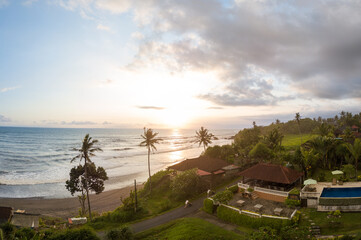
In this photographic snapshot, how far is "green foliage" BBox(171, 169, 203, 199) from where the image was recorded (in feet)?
114

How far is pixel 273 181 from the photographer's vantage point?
2747 cm

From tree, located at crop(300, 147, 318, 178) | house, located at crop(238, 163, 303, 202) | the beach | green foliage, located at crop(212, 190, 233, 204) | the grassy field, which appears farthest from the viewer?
the grassy field

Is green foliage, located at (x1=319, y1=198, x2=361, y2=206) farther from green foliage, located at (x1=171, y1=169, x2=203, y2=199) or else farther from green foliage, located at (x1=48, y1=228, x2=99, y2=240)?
green foliage, located at (x1=48, y1=228, x2=99, y2=240)

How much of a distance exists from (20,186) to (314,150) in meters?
66.2

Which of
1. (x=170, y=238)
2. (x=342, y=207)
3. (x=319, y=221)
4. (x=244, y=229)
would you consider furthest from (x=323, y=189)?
(x=170, y=238)

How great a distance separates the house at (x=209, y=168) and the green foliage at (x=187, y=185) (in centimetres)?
175

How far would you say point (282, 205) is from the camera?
81.5 ft

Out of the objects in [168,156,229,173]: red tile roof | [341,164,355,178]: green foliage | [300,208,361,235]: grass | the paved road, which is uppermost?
[341,164,355,178]: green foliage

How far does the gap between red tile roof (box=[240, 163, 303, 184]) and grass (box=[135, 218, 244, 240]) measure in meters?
9.65

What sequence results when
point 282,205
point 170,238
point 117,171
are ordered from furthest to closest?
point 117,171, point 282,205, point 170,238

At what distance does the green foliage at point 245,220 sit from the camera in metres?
20.7

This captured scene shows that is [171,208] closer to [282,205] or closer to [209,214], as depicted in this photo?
[209,214]

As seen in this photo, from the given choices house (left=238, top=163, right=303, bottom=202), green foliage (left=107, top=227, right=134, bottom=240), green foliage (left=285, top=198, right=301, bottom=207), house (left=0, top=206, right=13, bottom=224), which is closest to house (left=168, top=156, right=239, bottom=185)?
house (left=238, top=163, right=303, bottom=202)

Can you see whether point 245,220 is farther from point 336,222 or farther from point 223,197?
point 336,222
